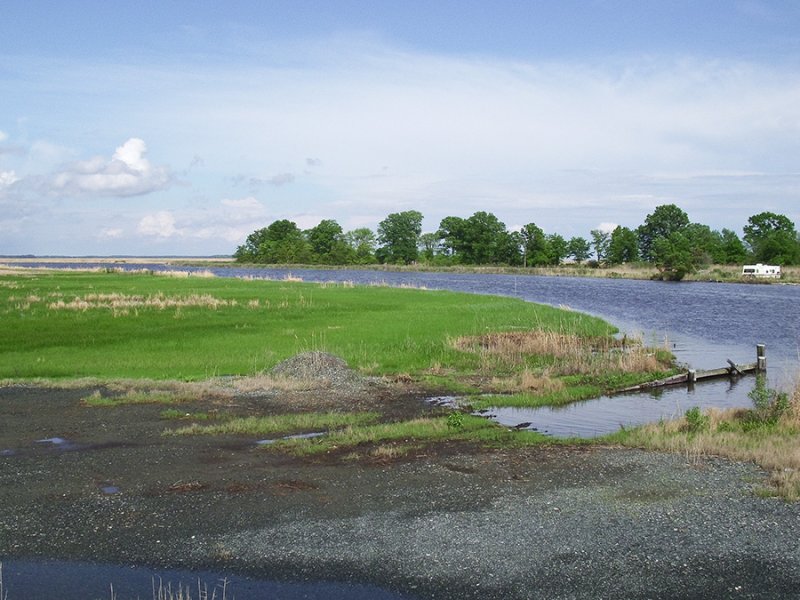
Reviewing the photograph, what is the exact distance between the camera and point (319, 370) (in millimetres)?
32469

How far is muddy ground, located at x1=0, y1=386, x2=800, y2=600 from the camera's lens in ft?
41.3

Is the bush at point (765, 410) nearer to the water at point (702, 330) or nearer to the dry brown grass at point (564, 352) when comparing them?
the water at point (702, 330)

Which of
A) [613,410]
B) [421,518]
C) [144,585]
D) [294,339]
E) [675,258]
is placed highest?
[675,258]

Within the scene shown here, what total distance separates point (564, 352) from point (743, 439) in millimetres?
18919

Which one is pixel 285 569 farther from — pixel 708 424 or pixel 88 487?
pixel 708 424

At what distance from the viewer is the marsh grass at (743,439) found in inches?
703

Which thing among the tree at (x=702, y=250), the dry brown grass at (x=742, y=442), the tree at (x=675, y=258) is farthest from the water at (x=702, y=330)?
the tree at (x=702, y=250)

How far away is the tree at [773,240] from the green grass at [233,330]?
12802cm

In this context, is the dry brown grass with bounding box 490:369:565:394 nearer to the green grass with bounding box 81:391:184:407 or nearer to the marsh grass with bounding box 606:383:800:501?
the marsh grass with bounding box 606:383:800:501

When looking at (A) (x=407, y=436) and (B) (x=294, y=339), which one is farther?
(B) (x=294, y=339)

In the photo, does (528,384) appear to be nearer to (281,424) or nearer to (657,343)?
(281,424)

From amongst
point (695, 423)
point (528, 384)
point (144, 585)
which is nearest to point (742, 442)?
point (695, 423)

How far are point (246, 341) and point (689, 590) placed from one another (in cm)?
3543

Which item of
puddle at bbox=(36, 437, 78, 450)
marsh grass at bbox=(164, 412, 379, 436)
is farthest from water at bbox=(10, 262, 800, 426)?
puddle at bbox=(36, 437, 78, 450)
